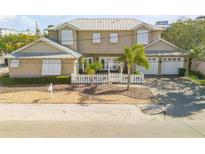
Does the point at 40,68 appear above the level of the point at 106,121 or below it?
above

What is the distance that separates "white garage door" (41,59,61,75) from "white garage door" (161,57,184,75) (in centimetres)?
1114

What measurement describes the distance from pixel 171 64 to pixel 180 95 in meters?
9.08

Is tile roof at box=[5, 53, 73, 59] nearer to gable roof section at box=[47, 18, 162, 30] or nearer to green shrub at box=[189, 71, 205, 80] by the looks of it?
gable roof section at box=[47, 18, 162, 30]

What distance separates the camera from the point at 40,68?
68.3 ft

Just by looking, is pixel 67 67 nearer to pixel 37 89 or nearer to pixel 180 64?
pixel 37 89

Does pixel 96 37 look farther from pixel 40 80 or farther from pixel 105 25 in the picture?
pixel 40 80

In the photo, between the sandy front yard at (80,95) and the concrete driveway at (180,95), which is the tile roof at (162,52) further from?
the sandy front yard at (80,95)

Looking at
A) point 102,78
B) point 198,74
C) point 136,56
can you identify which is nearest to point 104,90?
point 102,78

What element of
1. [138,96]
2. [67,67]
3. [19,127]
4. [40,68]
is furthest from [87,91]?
[19,127]

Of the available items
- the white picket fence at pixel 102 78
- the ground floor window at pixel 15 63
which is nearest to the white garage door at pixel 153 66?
the white picket fence at pixel 102 78

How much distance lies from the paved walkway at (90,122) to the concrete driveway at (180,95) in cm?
92

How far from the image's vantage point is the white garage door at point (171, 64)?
945 inches

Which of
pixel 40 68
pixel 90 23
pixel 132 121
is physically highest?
pixel 90 23

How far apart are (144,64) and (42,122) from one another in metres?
8.92
